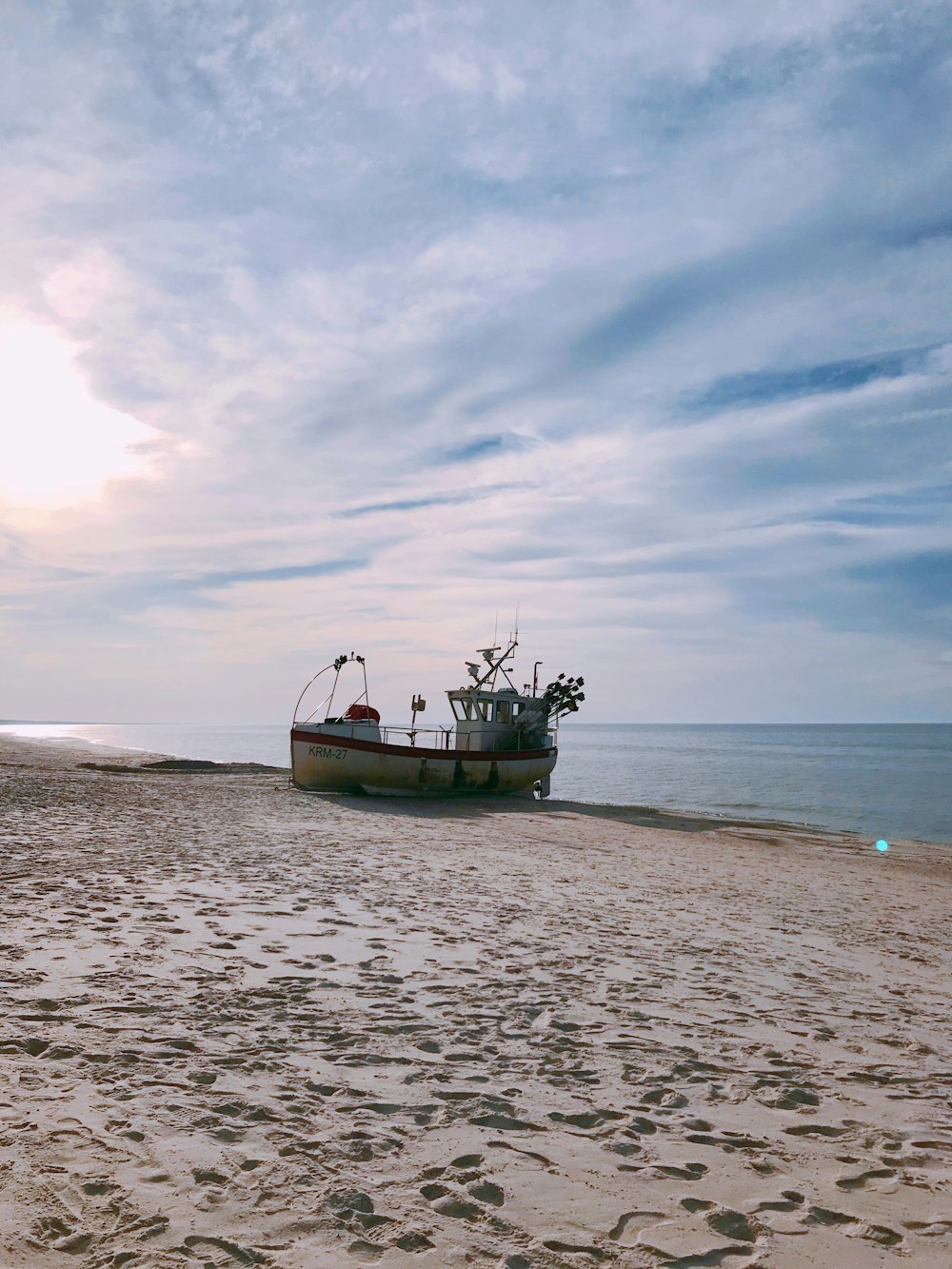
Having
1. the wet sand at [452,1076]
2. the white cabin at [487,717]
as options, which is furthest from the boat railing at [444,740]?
the wet sand at [452,1076]

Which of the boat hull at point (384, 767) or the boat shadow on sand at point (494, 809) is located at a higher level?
the boat hull at point (384, 767)

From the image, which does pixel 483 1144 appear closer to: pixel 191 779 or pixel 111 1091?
pixel 111 1091

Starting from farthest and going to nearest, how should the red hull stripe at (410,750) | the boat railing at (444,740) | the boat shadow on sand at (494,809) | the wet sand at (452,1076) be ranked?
the boat railing at (444,740), the red hull stripe at (410,750), the boat shadow on sand at (494,809), the wet sand at (452,1076)

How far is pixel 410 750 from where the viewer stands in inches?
1077

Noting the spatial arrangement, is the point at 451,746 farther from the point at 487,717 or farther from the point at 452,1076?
the point at 452,1076

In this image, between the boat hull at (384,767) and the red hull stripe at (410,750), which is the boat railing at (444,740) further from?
the boat hull at (384,767)

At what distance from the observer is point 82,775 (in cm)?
2730

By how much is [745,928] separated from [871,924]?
242 cm

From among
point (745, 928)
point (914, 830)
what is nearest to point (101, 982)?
point (745, 928)

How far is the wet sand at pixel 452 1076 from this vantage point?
3404mm

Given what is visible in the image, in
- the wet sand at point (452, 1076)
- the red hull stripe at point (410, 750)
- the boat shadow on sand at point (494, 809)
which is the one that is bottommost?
the boat shadow on sand at point (494, 809)

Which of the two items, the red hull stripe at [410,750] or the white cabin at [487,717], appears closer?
the red hull stripe at [410,750]

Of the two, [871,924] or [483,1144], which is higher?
[483,1144]

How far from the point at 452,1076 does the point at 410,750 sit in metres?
22.5
